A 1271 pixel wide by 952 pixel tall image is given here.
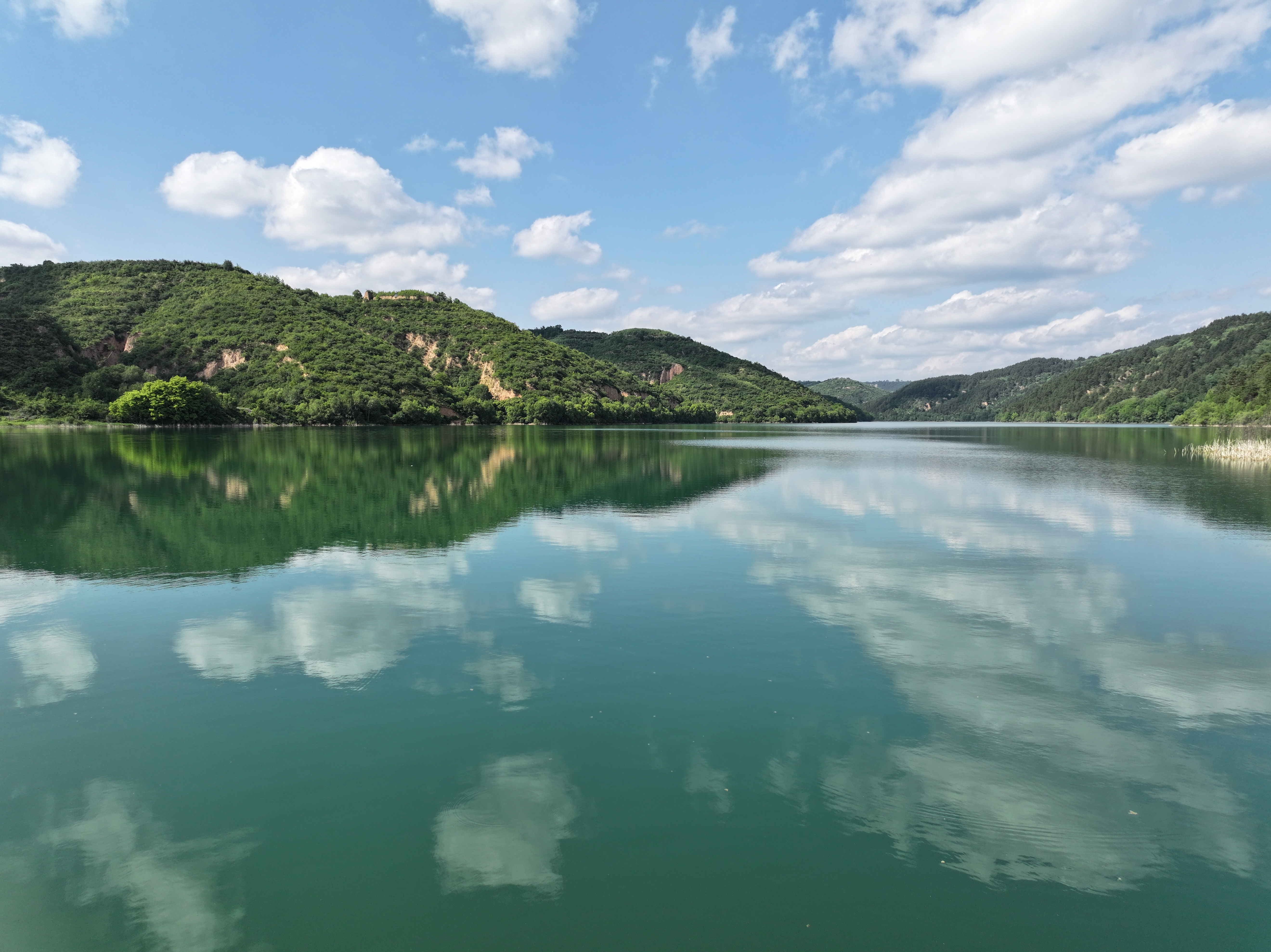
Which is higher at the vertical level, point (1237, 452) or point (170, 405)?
point (170, 405)

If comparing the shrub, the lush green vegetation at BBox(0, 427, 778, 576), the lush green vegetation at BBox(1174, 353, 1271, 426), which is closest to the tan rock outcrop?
the shrub

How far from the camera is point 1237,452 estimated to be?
62750mm

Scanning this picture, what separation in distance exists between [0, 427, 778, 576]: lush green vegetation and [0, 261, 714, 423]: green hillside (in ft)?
182

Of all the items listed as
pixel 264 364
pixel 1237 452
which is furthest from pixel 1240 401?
pixel 264 364

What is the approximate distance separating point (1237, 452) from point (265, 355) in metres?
155

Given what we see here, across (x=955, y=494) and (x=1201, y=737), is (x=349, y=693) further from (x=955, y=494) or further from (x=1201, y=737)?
(x=955, y=494)

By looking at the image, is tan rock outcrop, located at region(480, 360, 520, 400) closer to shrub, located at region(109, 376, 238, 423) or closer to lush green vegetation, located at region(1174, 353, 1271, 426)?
shrub, located at region(109, 376, 238, 423)

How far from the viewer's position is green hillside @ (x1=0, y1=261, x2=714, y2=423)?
126062 millimetres

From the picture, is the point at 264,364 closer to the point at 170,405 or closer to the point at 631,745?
the point at 170,405

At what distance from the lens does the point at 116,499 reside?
3234cm

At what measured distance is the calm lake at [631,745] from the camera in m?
6.34

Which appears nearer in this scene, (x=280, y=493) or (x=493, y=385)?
(x=280, y=493)

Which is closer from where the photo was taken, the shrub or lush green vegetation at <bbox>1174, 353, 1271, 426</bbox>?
the shrub

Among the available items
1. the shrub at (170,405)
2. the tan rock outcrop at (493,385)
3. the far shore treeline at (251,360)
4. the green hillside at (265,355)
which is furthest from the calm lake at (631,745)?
the tan rock outcrop at (493,385)
